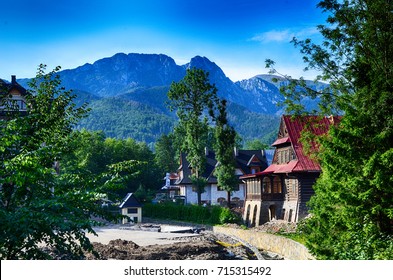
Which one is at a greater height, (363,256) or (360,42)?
(360,42)

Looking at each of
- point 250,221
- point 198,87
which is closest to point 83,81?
point 198,87

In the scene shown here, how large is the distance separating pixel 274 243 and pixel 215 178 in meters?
26.2

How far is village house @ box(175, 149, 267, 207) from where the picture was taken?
138 feet

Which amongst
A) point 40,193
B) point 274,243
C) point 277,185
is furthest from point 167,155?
point 40,193

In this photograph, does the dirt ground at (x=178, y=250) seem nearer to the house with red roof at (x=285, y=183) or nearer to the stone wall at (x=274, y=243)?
the stone wall at (x=274, y=243)

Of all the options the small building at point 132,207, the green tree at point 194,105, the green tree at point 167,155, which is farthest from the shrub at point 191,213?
the green tree at point 167,155

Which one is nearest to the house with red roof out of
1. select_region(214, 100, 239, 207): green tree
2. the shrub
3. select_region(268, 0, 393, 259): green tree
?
select_region(214, 100, 239, 207): green tree

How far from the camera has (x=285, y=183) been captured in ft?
93.5

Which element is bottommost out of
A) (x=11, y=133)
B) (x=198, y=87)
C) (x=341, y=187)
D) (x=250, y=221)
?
(x=250, y=221)

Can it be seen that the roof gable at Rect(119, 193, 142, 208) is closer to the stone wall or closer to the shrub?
the shrub

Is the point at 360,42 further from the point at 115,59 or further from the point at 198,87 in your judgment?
the point at 198,87

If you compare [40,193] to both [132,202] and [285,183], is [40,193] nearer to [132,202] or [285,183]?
[285,183]
